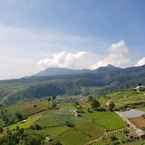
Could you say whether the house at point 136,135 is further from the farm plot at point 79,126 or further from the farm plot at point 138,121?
the farm plot at point 79,126

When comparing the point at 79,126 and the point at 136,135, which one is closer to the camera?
the point at 136,135

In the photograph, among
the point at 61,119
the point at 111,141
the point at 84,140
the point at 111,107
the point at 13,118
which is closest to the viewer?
the point at 111,141

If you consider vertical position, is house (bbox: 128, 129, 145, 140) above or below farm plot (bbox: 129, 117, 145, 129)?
below

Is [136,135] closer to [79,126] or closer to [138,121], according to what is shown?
[138,121]

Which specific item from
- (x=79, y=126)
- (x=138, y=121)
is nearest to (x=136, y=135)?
(x=138, y=121)

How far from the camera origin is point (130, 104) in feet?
519

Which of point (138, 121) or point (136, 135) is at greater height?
point (138, 121)

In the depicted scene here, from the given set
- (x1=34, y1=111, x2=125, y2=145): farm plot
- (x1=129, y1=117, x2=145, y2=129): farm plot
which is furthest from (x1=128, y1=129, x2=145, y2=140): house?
(x1=34, y1=111, x2=125, y2=145): farm plot

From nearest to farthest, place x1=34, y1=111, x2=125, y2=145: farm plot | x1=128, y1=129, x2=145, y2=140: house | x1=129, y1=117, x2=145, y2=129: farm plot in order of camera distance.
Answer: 1. x1=128, y1=129, x2=145, y2=140: house
2. x1=34, y1=111, x2=125, y2=145: farm plot
3. x1=129, y1=117, x2=145, y2=129: farm plot

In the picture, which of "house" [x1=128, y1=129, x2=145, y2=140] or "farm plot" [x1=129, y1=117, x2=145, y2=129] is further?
"farm plot" [x1=129, y1=117, x2=145, y2=129]

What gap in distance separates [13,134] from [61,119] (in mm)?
28257

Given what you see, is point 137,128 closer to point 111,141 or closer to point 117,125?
point 117,125

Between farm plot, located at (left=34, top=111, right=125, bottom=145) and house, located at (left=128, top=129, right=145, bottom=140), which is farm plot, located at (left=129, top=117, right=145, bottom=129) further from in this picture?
house, located at (left=128, top=129, right=145, bottom=140)

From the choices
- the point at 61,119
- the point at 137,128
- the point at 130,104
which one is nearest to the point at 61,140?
the point at 137,128
